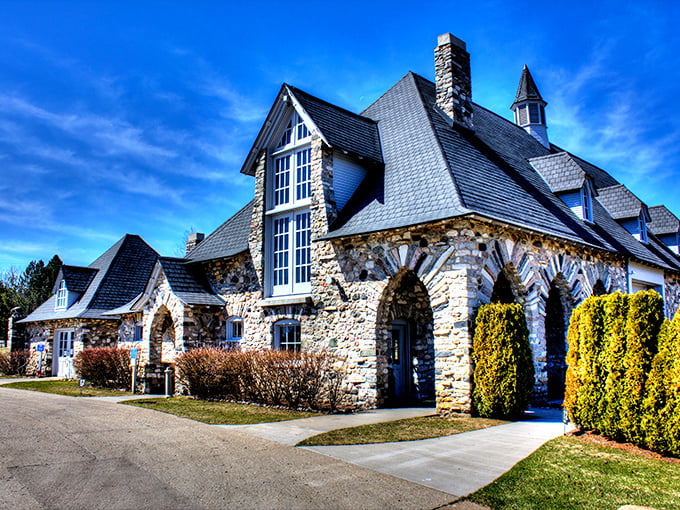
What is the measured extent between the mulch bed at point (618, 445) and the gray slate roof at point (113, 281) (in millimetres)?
22147

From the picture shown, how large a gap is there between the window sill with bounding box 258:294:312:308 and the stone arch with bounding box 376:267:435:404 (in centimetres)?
249

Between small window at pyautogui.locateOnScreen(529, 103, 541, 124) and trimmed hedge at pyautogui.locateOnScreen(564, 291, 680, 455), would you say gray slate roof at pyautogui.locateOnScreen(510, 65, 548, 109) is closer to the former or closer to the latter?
small window at pyautogui.locateOnScreen(529, 103, 541, 124)

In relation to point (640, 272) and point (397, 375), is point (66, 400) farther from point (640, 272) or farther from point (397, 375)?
point (640, 272)

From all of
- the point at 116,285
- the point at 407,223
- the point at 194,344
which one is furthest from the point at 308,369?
the point at 116,285

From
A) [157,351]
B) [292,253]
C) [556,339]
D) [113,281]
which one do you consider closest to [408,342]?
[292,253]

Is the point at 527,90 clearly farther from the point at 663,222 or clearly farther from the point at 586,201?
the point at 586,201

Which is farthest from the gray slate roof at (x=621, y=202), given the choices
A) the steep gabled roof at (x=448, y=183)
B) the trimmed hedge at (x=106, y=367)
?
the trimmed hedge at (x=106, y=367)

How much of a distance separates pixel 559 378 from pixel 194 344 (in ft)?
37.3

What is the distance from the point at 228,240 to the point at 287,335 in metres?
4.92

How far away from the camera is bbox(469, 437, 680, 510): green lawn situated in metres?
5.66

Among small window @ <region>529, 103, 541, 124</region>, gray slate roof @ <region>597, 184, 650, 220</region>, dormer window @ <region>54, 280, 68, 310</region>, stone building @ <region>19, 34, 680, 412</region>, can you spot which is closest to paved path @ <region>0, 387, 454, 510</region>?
stone building @ <region>19, 34, 680, 412</region>

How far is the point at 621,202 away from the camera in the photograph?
22047 mm

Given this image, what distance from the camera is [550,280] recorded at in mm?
13977

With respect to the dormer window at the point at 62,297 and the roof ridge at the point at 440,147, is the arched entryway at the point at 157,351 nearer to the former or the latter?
the roof ridge at the point at 440,147
